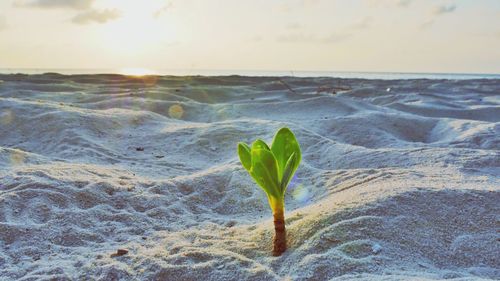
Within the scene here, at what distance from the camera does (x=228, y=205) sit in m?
2.86

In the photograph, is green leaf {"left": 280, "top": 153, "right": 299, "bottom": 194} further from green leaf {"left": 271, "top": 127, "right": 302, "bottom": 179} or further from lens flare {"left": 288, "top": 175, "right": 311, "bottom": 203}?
lens flare {"left": 288, "top": 175, "right": 311, "bottom": 203}

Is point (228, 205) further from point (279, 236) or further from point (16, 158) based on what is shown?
point (16, 158)

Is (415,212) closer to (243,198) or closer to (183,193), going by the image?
(243,198)

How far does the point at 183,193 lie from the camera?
2.99 metres

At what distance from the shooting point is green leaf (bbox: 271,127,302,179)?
1.90 meters

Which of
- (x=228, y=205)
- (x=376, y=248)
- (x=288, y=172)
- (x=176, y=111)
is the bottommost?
(x=228, y=205)

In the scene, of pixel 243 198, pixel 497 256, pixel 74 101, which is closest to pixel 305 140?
pixel 243 198

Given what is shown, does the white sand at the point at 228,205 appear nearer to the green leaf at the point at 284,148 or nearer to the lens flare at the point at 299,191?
the lens flare at the point at 299,191

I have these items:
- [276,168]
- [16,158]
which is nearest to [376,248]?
[276,168]

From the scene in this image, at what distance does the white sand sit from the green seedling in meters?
0.12

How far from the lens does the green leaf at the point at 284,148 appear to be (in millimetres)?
1897

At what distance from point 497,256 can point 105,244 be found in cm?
175

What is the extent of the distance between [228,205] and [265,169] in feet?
3.73

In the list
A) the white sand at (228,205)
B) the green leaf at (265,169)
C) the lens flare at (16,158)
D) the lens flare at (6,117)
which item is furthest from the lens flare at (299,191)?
the lens flare at (6,117)
